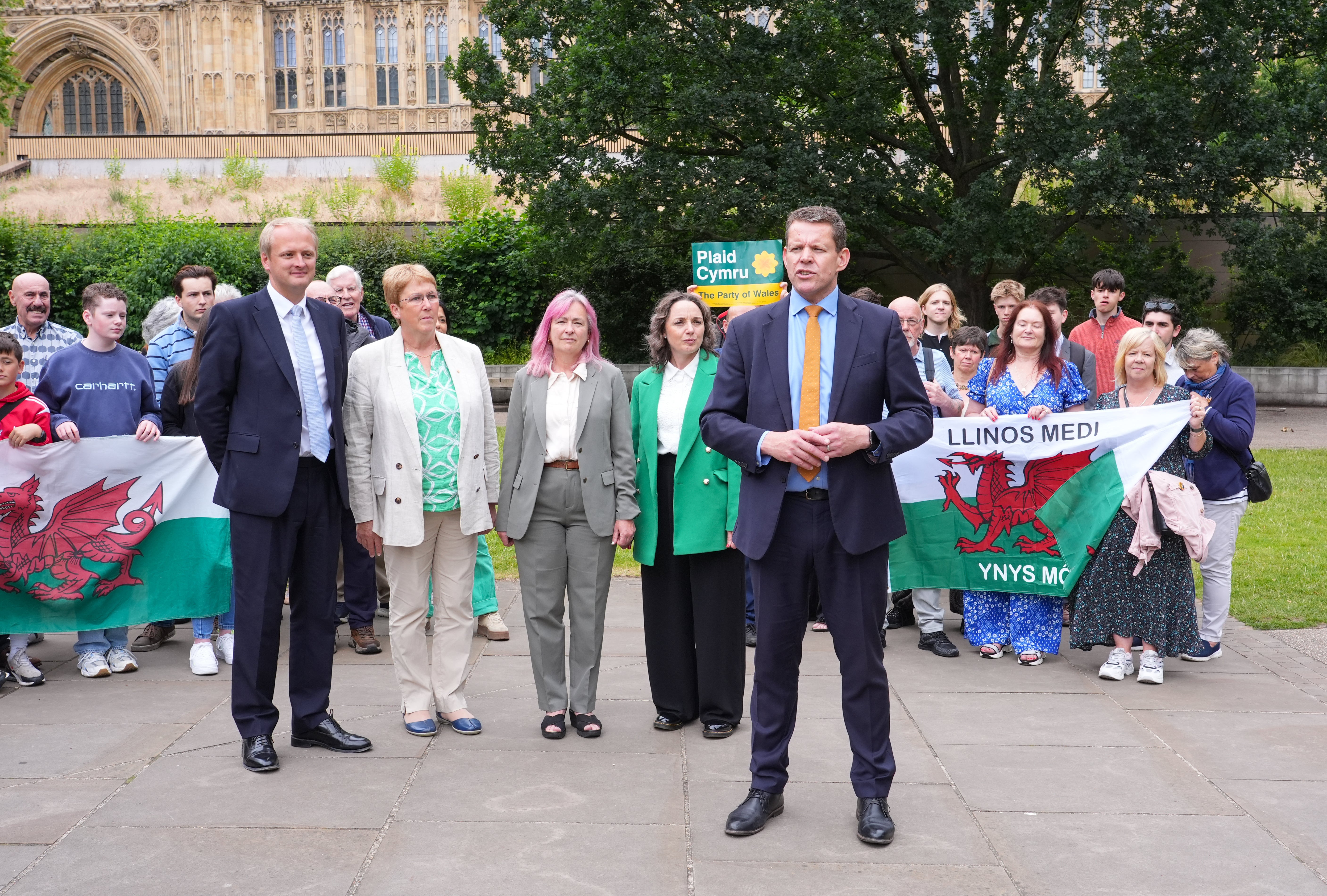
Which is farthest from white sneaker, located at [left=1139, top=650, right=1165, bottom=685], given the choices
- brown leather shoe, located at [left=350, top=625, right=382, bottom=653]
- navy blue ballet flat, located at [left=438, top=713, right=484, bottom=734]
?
brown leather shoe, located at [left=350, top=625, right=382, bottom=653]

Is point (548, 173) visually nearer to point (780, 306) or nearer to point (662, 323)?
point (662, 323)

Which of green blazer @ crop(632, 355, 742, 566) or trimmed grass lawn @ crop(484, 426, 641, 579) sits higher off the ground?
green blazer @ crop(632, 355, 742, 566)

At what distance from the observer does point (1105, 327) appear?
8781 millimetres

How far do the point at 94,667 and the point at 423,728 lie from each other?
2.33 meters

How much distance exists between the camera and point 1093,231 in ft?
76.2

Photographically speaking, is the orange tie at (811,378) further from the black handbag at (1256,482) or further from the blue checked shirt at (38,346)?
the blue checked shirt at (38,346)

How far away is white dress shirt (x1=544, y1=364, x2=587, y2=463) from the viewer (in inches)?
214

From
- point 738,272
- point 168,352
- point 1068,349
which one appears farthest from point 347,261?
point 1068,349

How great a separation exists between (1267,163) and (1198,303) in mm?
4513

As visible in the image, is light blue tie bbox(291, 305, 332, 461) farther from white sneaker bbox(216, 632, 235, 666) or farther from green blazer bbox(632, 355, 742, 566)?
white sneaker bbox(216, 632, 235, 666)

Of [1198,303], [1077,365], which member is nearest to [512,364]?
[1198,303]

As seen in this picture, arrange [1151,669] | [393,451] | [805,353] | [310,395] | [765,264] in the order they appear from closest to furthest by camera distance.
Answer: [805,353] < [310,395] < [393,451] < [1151,669] < [765,264]

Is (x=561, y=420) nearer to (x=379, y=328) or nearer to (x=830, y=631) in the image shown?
(x=830, y=631)

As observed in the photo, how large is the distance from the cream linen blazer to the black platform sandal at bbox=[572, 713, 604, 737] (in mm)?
970
